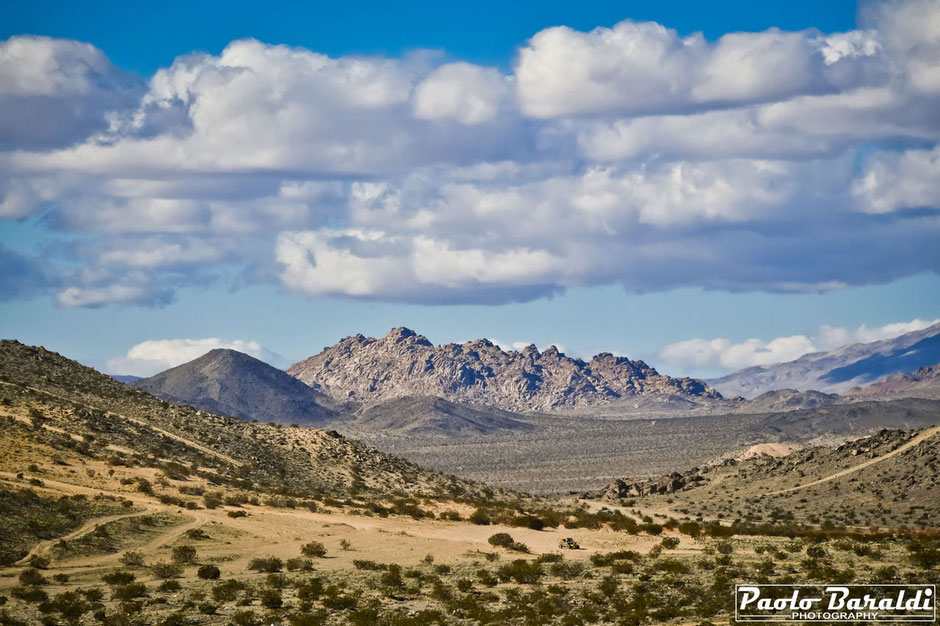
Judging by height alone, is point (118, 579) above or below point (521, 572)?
below

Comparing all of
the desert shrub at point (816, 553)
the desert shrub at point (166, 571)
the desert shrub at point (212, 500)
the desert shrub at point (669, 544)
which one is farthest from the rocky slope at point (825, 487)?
the desert shrub at point (166, 571)

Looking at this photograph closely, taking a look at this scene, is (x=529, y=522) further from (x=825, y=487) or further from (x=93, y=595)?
(x=825, y=487)

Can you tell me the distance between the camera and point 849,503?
79.1m

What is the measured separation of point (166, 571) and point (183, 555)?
3.13m

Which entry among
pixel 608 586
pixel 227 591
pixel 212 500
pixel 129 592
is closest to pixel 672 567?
pixel 608 586

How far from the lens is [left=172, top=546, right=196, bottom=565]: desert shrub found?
1854 inches

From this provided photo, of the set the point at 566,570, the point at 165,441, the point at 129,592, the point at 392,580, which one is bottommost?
the point at 129,592

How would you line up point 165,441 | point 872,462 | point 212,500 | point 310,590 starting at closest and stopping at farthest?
point 310,590 < point 212,500 < point 165,441 < point 872,462

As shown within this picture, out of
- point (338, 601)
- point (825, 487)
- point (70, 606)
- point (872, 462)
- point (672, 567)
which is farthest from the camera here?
point (872, 462)

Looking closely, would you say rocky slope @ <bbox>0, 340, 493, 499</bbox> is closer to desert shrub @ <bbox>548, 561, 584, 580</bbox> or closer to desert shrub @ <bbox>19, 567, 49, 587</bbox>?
desert shrub @ <bbox>19, 567, 49, 587</bbox>

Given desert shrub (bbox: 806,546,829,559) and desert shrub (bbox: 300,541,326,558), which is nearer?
desert shrub (bbox: 806,546,829,559)

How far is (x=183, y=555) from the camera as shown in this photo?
47.3 meters

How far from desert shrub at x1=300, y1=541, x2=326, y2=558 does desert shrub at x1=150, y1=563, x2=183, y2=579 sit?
687 cm

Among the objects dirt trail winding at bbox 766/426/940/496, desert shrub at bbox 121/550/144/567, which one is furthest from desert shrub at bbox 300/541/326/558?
dirt trail winding at bbox 766/426/940/496
